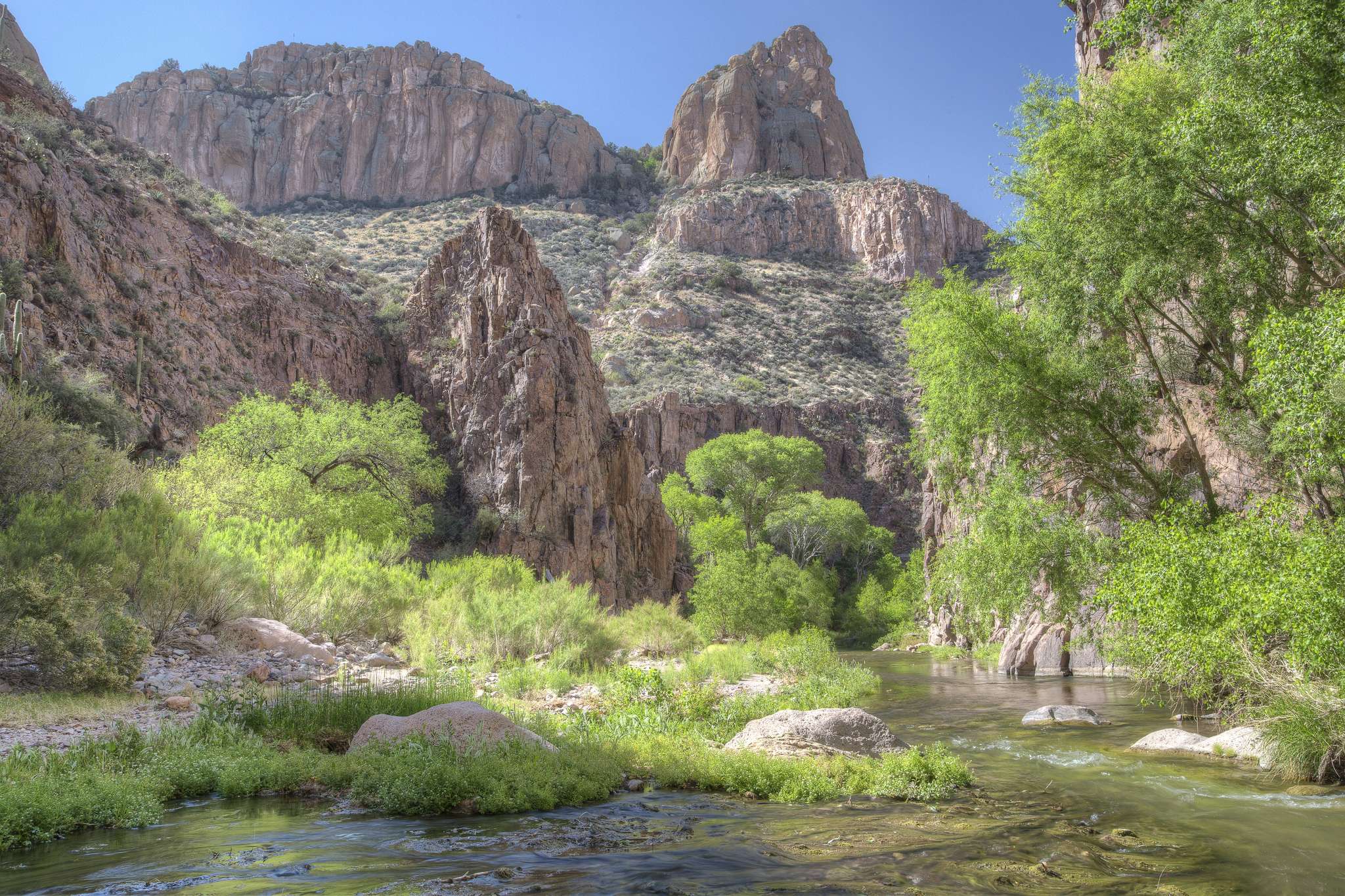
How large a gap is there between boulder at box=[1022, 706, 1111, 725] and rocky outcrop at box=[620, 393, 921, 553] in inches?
1983

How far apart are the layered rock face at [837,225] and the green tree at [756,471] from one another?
33.2 meters

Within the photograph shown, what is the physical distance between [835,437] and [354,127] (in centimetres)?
7156

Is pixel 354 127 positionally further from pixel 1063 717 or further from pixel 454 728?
pixel 454 728

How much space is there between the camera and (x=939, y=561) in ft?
55.1

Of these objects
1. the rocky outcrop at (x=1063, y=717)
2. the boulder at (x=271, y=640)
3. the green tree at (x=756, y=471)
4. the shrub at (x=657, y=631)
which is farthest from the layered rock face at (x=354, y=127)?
the rocky outcrop at (x=1063, y=717)

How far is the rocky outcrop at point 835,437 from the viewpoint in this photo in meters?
66.6

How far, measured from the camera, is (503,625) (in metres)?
18.2

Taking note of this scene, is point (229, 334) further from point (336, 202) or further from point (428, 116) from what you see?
point (428, 116)

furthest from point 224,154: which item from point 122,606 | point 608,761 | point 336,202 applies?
point 608,761

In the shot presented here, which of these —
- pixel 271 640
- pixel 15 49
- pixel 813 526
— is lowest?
pixel 271 640

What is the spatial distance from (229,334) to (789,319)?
5207cm

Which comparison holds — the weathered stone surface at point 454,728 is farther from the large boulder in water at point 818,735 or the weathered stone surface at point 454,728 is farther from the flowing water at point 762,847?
the large boulder in water at point 818,735

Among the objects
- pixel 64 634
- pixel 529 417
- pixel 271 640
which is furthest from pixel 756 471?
pixel 64 634

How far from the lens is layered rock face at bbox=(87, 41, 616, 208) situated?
319 ft
